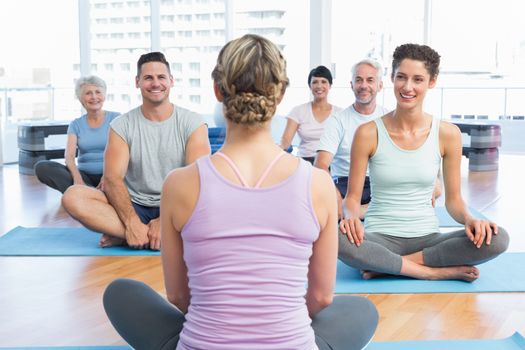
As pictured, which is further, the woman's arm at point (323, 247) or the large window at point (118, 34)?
the large window at point (118, 34)

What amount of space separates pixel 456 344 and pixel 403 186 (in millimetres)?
767

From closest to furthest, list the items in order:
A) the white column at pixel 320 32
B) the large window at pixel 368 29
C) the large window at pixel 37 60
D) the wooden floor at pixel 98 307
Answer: the wooden floor at pixel 98 307 → the white column at pixel 320 32 → the large window at pixel 37 60 → the large window at pixel 368 29

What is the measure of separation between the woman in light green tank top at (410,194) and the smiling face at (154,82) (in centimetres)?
98

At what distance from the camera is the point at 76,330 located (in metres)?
2.26

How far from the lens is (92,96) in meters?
4.33

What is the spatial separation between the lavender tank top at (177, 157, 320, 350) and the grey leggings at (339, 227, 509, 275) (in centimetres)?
138

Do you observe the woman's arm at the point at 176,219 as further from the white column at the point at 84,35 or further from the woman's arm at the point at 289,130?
the white column at the point at 84,35

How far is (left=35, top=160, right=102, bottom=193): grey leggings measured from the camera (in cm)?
450

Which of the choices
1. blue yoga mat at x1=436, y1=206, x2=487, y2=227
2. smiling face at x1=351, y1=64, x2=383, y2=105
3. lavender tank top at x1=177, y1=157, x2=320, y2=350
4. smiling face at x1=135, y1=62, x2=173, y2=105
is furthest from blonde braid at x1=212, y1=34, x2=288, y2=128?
blue yoga mat at x1=436, y1=206, x2=487, y2=227

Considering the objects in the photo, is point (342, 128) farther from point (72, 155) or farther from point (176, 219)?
point (176, 219)

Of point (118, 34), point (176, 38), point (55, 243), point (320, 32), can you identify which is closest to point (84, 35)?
point (118, 34)

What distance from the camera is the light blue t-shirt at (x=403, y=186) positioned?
2.70 meters

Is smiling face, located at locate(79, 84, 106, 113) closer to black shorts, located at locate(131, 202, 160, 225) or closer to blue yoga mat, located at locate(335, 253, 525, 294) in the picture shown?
black shorts, located at locate(131, 202, 160, 225)

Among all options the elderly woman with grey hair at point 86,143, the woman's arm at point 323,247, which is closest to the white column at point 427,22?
the elderly woman with grey hair at point 86,143
